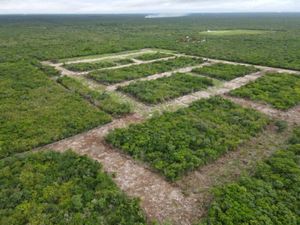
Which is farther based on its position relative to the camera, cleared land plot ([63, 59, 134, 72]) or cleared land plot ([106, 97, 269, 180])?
cleared land plot ([63, 59, 134, 72])

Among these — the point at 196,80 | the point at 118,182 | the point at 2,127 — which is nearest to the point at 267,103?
the point at 196,80

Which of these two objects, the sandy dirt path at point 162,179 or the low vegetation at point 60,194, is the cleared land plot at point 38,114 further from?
the low vegetation at point 60,194

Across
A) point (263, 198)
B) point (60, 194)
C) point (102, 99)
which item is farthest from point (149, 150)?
point (102, 99)

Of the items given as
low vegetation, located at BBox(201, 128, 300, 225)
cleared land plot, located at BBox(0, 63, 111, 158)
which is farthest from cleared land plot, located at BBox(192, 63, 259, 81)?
low vegetation, located at BBox(201, 128, 300, 225)

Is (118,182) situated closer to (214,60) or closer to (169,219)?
(169,219)

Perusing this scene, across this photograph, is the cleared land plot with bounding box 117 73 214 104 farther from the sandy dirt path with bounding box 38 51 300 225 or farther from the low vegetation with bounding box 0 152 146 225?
the low vegetation with bounding box 0 152 146 225

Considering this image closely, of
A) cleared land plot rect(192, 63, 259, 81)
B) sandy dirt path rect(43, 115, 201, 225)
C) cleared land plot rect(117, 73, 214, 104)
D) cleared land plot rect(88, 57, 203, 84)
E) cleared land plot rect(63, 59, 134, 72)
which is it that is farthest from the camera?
cleared land plot rect(63, 59, 134, 72)
